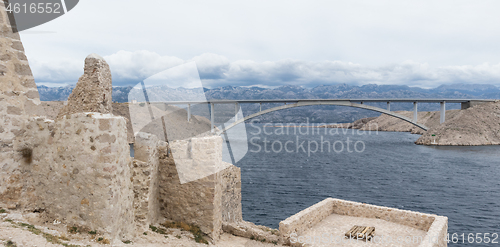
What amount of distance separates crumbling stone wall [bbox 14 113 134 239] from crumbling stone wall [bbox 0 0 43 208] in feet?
0.51

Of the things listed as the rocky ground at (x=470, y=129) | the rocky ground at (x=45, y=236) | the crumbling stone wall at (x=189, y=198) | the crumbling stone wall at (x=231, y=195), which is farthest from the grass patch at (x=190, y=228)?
the rocky ground at (x=470, y=129)

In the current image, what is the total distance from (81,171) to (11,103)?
182 cm

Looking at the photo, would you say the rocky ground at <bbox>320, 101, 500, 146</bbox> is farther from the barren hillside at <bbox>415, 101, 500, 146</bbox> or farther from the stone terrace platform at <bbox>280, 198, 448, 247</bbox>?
the stone terrace platform at <bbox>280, 198, 448, 247</bbox>

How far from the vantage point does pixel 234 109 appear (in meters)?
68.9

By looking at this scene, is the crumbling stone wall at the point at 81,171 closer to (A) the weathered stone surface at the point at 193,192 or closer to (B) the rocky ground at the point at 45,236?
(B) the rocky ground at the point at 45,236

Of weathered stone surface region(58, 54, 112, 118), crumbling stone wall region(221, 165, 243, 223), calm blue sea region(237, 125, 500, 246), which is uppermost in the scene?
weathered stone surface region(58, 54, 112, 118)

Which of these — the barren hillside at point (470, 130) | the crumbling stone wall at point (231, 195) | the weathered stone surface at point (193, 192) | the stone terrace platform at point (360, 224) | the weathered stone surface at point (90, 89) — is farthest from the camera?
the barren hillside at point (470, 130)

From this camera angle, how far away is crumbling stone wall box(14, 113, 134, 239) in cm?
505

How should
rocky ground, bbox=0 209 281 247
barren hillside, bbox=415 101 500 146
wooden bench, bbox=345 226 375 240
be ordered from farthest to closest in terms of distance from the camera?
1. barren hillside, bbox=415 101 500 146
2. wooden bench, bbox=345 226 375 240
3. rocky ground, bbox=0 209 281 247

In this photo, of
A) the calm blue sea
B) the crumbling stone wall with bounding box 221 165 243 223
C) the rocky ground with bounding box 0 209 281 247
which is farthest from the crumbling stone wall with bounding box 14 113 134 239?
the calm blue sea

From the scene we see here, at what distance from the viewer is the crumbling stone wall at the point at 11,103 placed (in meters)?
5.33

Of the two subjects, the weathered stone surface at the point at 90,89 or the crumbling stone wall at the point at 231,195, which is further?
the crumbling stone wall at the point at 231,195

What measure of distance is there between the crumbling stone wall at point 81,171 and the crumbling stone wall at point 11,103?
156 mm

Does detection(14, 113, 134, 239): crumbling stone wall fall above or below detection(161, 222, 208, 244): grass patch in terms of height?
above
